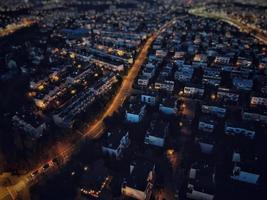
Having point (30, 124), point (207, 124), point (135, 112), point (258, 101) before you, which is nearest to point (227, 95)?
point (258, 101)

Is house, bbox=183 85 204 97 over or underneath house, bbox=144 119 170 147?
over

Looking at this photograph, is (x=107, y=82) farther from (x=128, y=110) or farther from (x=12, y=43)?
(x=12, y=43)

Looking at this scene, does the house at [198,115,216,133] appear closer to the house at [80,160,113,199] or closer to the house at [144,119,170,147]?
the house at [144,119,170,147]

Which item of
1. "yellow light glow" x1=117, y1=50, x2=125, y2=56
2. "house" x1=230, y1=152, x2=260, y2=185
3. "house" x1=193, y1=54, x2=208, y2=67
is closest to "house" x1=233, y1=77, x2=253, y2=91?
"house" x1=193, y1=54, x2=208, y2=67

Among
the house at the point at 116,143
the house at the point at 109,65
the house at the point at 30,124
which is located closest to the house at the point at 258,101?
the house at the point at 116,143

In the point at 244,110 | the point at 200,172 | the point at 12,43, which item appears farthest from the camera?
the point at 12,43

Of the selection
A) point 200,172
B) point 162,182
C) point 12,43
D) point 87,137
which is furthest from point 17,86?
point 200,172

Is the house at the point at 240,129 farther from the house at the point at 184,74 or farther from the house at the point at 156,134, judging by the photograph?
the house at the point at 184,74
